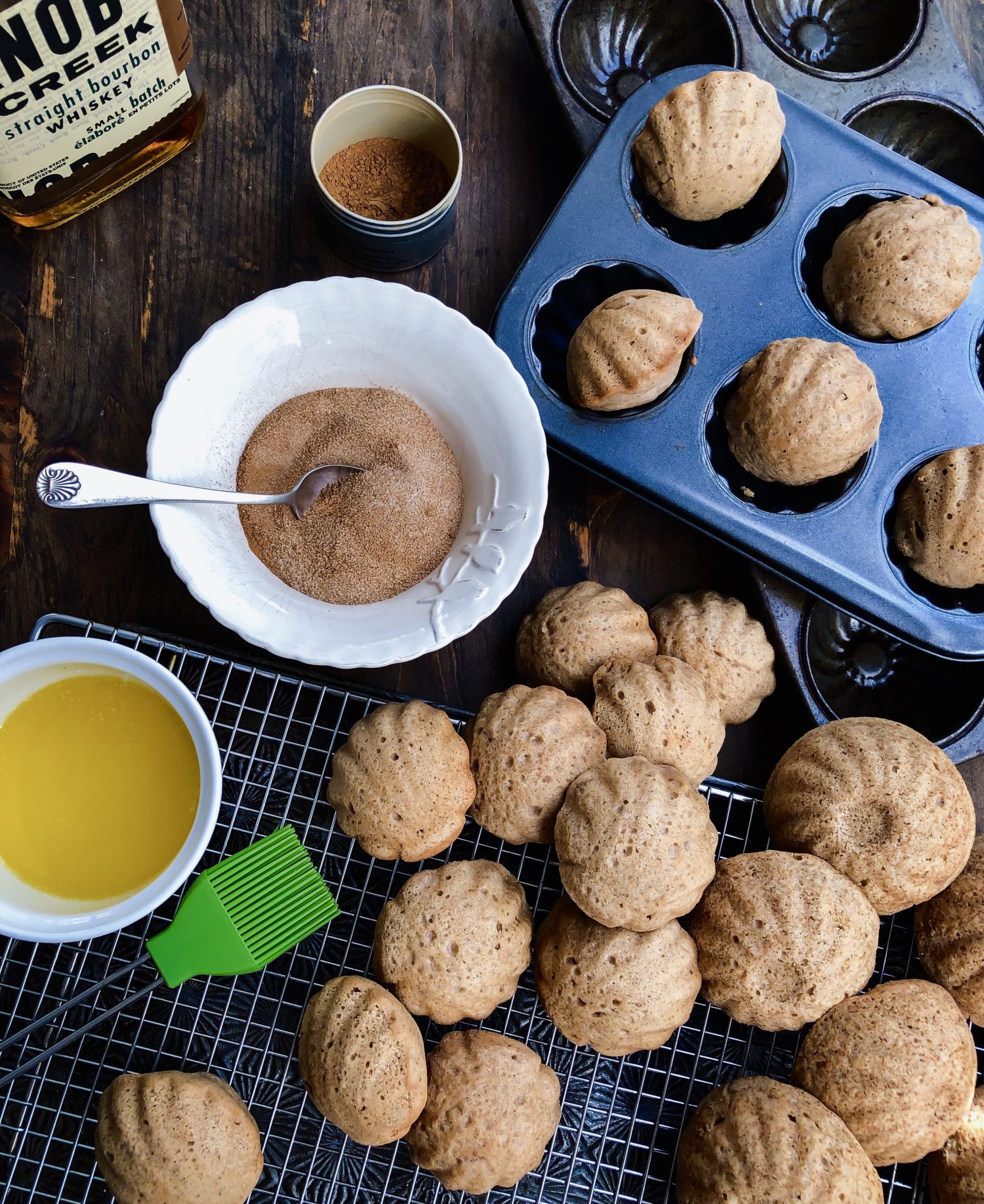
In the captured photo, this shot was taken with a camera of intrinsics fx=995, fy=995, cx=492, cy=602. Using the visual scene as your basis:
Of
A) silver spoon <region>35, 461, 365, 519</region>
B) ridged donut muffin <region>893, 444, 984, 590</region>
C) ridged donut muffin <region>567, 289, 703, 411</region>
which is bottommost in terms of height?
ridged donut muffin <region>893, 444, 984, 590</region>

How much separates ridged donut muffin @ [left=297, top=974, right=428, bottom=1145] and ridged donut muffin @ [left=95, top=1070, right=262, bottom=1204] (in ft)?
0.44

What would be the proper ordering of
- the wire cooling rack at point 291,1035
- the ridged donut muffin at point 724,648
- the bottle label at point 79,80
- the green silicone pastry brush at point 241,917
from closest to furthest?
the bottle label at point 79,80 < the green silicone pastry brush at point 241,917 < the wire cooling rack at point 291,1035 < the ridged donut muffin at point 724,648

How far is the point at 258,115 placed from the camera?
1896mm

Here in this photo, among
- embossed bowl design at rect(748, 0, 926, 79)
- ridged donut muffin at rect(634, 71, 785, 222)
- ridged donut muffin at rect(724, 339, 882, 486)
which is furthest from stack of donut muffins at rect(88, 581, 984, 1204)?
embossed bowl design at rect(748, 0, 926, 79)

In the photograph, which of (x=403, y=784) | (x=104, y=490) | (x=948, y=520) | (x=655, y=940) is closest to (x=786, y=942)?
(x=655, y=940)

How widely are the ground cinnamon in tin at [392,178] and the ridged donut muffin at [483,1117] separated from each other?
1.43 m

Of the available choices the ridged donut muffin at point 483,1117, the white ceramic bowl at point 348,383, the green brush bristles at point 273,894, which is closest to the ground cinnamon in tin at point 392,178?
the white ceramic bowl at point 348,383

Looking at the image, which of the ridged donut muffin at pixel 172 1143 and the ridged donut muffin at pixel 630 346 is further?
the ridged donut muffin at pixel 630 346

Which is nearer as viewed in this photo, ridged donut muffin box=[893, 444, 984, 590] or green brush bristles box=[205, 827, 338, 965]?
green brush bristles box=[205, 827, 338, 965]

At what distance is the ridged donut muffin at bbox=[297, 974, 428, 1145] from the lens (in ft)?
4.81

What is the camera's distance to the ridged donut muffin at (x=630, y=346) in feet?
5.36

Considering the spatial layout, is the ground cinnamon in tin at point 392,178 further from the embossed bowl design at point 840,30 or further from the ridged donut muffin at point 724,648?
the ridged donut muffin at point 724,648

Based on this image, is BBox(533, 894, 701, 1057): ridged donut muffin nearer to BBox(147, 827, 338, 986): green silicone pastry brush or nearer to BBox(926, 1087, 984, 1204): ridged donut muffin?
→ BBox(147, 827, 338, 986): green silicone pastry brush

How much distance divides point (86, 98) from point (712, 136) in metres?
1.02
